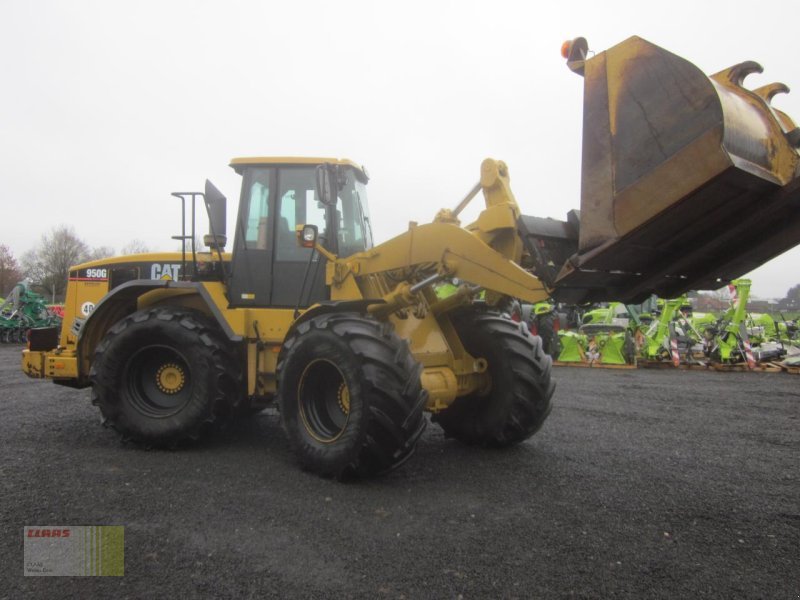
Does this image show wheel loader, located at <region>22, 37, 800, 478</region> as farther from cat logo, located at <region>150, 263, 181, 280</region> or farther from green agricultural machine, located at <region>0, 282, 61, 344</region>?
green agricultural machine, located at <region>0, 282, 61, 344</region>

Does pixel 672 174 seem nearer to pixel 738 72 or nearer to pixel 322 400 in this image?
pixel 738 72

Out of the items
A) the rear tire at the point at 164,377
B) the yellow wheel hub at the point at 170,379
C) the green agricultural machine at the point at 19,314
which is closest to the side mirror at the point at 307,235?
the rear tire at the point at 164,377

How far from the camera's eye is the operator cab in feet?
17.4

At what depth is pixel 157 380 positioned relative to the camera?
215 inches

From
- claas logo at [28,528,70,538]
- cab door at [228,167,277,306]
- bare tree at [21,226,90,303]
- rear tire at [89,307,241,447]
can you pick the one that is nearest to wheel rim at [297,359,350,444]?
rear tire at [89,307,241,447]

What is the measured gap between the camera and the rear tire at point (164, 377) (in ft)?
16.4

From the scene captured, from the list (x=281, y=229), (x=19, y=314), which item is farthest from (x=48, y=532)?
(x=19, y=314)

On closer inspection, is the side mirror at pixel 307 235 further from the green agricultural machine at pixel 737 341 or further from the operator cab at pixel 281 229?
the green agricultural machine at pixel 737 341

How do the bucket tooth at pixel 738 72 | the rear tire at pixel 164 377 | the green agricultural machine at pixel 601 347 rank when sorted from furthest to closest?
the green agricultural machine at pixel 601 347, the rear tire at pixel 164 377, the bucket tooth at pixel 738 72

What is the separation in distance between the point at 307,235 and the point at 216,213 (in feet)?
3.62

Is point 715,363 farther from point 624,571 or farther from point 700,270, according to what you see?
point 624,571

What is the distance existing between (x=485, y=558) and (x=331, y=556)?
31.7 inches

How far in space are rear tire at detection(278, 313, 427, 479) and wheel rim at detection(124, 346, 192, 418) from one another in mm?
1343

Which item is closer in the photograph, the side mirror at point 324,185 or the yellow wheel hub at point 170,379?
the side mirror at point 324,185
